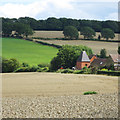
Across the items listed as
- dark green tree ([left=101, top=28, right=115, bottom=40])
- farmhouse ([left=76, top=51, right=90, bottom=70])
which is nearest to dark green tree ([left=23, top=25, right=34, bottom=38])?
dark green tree ([left=101, top=28, right=115, bottom=40])

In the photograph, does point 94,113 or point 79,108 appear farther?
point 79,108

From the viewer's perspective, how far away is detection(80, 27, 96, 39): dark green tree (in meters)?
74.4

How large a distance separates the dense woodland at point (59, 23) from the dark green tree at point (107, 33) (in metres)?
1.95

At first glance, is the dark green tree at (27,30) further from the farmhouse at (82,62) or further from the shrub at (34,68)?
the farmhouse at (82,62)

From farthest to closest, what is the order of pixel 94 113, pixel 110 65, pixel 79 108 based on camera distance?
pixel 110 65
pixel 79 108
pixel 94 113

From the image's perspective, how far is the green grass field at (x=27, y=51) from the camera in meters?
61.7

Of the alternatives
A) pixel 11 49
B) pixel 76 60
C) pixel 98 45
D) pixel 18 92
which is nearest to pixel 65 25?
pixel 98 45

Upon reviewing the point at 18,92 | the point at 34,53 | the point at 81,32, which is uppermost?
the point at 81,32

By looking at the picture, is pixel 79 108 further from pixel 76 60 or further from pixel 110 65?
pixel 76 60

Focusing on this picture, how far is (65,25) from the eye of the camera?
76.9 metres

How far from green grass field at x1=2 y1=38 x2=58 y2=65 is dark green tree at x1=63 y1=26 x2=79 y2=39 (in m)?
8.18

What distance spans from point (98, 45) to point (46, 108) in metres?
53.4

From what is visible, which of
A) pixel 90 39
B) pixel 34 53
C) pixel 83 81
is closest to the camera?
pixel 83 81

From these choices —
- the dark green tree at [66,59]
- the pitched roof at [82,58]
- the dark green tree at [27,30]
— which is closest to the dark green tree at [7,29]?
the dark green tree at [27,30]
